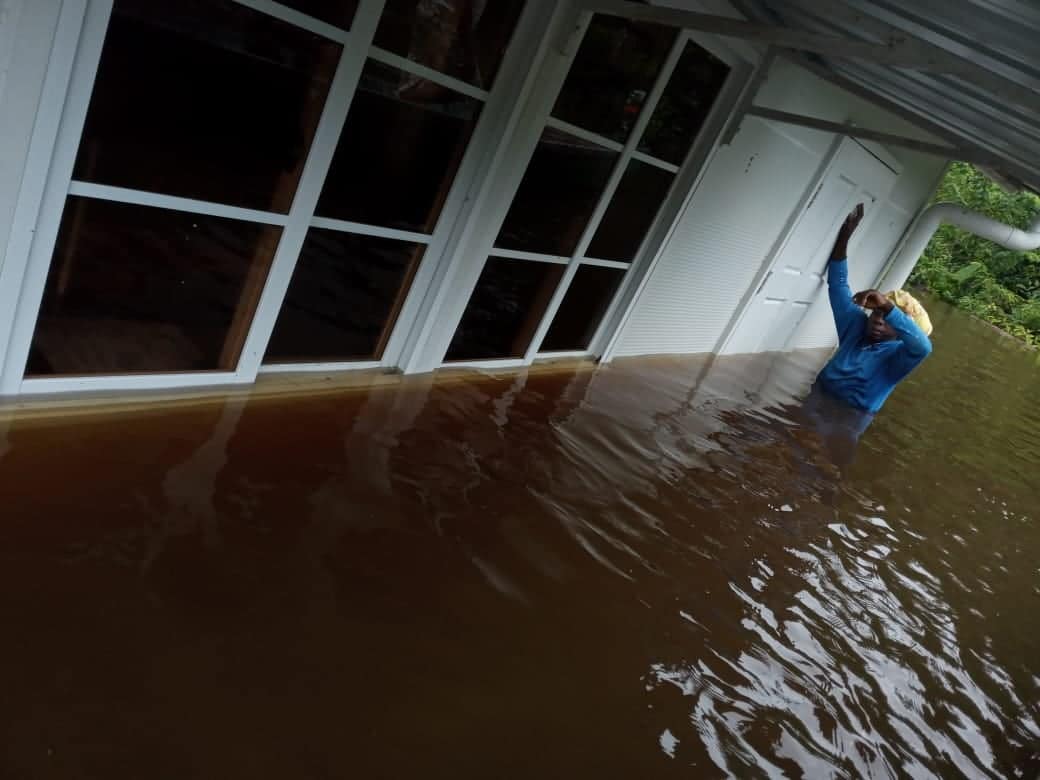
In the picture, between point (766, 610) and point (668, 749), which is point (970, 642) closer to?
point (766, 610)

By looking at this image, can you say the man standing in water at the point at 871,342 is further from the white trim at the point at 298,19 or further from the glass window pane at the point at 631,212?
the white trim at the point at 298,19

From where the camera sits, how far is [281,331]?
3.79 meters

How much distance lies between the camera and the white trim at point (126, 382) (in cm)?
274

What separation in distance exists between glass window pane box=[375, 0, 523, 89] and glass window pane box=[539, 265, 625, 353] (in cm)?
197

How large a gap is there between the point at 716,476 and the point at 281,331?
2869mm

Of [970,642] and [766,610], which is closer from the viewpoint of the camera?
[766,610]

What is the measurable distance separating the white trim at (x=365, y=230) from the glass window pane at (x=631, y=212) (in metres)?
1.77

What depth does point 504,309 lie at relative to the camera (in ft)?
16.4

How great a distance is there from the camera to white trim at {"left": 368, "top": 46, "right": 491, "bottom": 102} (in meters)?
3.13

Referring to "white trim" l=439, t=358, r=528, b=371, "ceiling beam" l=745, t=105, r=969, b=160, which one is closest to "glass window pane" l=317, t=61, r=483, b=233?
"white trim" l=439, t=358, r=528, b=371

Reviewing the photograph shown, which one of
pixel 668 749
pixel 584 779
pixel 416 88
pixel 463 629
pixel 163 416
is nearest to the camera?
pixel 584 779

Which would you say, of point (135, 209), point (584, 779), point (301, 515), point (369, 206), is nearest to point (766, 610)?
point (584, 779)

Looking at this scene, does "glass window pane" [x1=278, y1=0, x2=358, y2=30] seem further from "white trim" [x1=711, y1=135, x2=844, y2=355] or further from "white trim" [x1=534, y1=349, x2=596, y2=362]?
"white trim" [x1=711, y1=135, x2=844, y2=355]

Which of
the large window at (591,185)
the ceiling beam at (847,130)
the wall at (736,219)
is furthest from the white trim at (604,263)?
the ceiling beam at (847,130)
